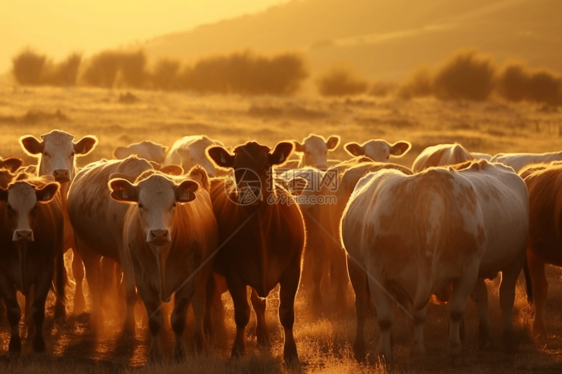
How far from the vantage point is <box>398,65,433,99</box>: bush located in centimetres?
5762

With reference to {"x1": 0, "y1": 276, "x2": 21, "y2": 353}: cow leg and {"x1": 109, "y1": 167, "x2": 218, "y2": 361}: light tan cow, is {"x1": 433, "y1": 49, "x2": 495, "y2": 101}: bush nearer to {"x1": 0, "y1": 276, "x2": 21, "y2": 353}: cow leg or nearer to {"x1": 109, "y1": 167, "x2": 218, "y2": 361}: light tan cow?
{"x1": 109, "y1": 167, "x2": 218, "y2": 361}: light tan cow

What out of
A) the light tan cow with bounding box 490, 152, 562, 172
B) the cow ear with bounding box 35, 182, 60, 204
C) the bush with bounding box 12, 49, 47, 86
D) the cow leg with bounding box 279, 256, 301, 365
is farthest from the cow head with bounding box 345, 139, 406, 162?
the bush with bounding box 12, 49, 47, 86

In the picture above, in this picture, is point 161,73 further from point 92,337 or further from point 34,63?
point 92,337

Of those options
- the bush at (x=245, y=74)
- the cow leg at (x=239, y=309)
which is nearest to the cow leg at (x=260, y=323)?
the cow leg at (x=239, y=309)

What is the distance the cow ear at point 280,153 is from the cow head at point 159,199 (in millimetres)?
860

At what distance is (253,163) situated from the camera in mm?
7797

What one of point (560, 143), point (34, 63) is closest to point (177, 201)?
point (560, 143)

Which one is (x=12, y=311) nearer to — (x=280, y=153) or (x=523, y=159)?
(x=280, y=153)

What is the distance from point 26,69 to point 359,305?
169ft

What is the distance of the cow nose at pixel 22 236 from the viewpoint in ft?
25.6

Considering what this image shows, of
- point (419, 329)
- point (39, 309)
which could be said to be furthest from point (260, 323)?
point (39, 309)

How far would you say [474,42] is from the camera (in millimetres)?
127688

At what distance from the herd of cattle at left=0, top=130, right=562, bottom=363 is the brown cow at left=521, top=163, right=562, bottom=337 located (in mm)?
16

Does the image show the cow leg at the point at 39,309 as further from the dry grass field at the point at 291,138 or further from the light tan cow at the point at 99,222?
the light tan cow at the point at 99,222
